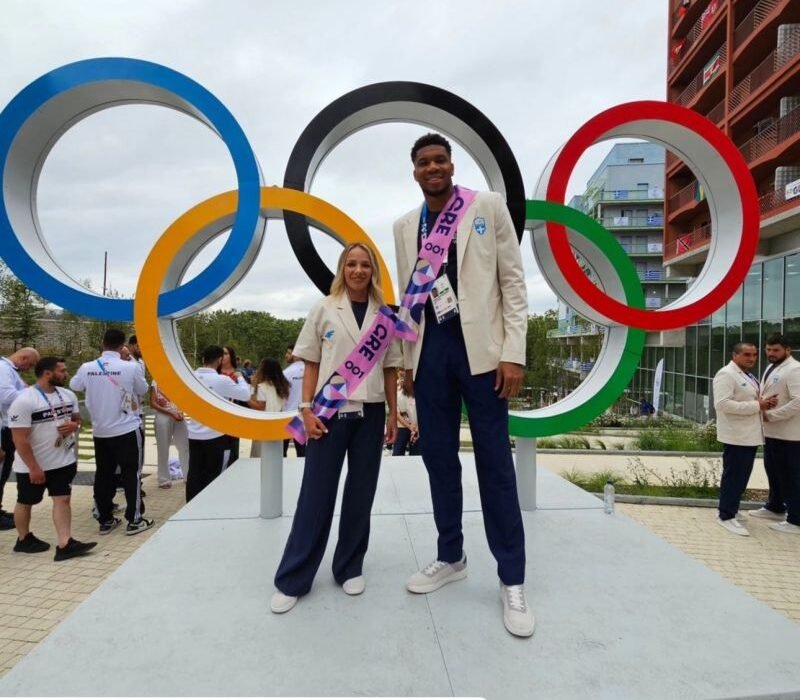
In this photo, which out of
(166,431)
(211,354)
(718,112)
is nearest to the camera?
(211,354)

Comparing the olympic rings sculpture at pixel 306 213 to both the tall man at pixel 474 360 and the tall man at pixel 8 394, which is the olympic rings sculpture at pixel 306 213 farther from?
the tall man at pixel 8 394

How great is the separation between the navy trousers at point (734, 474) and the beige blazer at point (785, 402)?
34cm

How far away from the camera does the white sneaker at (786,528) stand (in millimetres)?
5340

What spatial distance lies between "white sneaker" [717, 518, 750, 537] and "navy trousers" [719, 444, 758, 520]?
47mm

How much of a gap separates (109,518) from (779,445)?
24.0 feet

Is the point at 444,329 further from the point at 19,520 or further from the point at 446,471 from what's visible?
the point at 19,520

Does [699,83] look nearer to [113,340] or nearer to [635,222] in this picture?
[635,222]

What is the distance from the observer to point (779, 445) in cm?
526

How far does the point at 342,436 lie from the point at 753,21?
22579 mm

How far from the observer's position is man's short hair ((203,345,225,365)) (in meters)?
5.59

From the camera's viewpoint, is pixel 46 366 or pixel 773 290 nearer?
pixel 46 366

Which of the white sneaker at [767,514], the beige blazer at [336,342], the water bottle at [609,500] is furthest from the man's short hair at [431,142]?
the white sneaker at [767,514]

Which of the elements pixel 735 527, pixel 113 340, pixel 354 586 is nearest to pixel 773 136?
pixel 735 527

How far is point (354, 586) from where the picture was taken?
258cm
